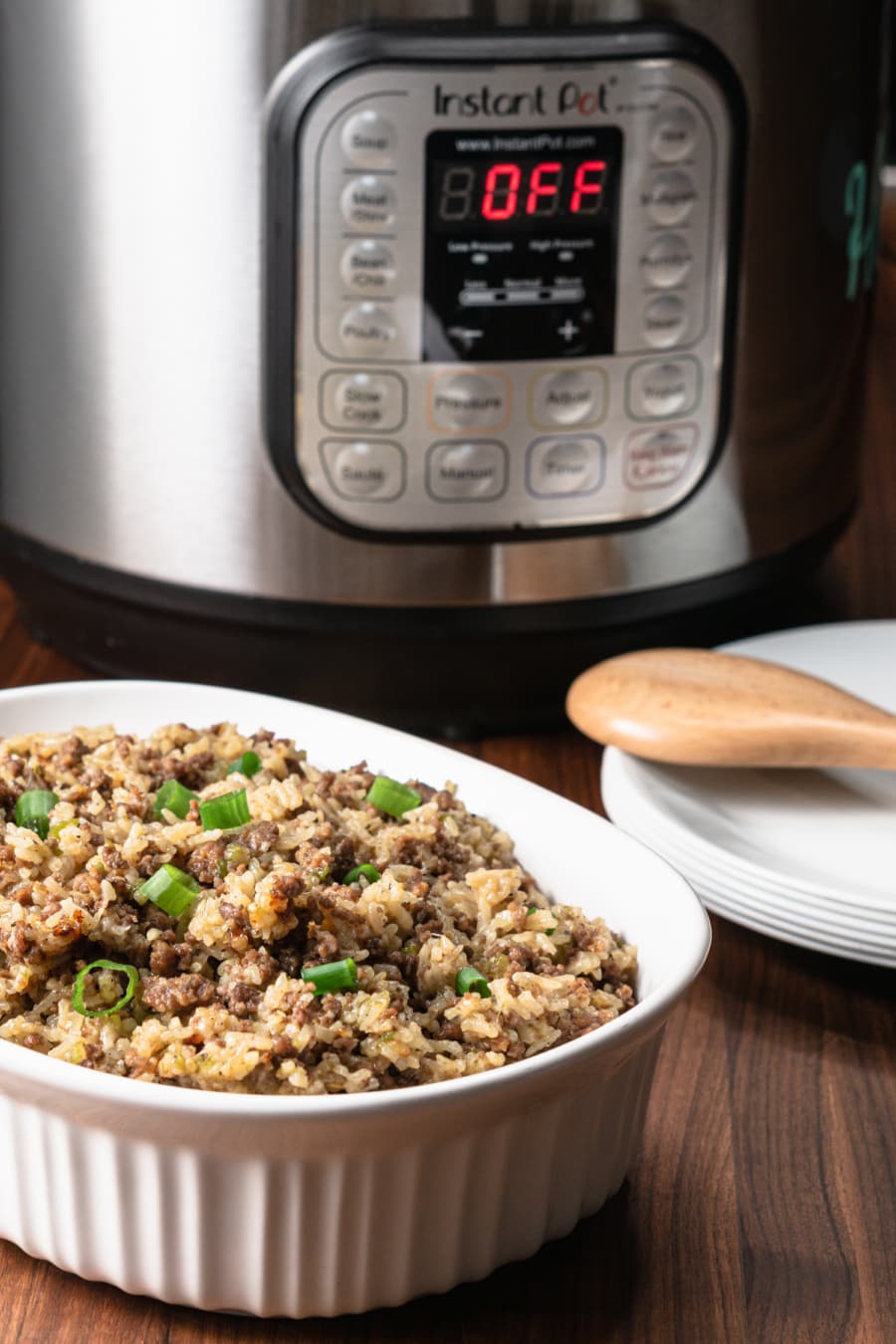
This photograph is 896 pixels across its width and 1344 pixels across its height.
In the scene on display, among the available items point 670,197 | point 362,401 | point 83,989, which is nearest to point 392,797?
point 83,989

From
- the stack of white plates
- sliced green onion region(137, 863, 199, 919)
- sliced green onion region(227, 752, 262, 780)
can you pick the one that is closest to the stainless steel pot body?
the stack of white plates

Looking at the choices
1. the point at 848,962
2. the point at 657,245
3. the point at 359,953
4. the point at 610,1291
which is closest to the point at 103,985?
the point at 359,953

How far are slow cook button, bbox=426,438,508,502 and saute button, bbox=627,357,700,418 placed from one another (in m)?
0.08

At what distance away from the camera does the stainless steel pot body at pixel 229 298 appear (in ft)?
2.75

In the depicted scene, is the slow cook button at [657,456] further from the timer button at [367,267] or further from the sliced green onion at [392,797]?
the sliced green onion at [392,797]

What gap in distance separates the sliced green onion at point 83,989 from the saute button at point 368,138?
0.44 metres

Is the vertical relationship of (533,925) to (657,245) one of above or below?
below

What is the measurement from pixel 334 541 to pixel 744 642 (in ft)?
0.79

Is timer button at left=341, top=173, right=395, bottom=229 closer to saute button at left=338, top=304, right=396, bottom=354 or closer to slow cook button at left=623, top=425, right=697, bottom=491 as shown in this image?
saute button at left=338, top=304, right=396, bottom=354

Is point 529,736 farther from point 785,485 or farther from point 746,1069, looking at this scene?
point 746,1069

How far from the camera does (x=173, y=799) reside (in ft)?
2.15

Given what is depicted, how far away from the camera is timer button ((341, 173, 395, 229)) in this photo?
2.74 ft

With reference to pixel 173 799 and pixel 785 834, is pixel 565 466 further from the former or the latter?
pixel 173 799

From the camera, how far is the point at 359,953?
1.92ft
